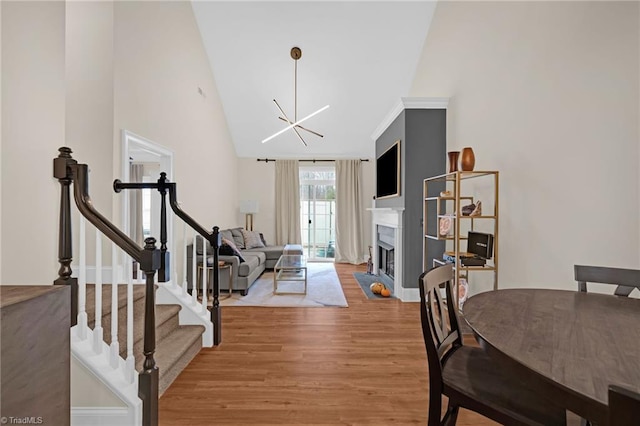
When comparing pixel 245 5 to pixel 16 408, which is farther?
pixel 245 5

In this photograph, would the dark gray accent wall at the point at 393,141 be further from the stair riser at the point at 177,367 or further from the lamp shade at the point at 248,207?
the stair riser at the point at 177,367

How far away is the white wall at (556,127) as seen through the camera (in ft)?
6.75

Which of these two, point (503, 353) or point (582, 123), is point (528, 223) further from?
point (503, 353)

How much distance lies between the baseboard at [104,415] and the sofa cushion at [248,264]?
2.93 metres

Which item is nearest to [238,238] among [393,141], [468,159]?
[393,141]

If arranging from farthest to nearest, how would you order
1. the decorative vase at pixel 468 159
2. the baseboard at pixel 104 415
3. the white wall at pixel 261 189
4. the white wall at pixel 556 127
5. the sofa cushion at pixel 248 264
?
the white wall at pixel 261 189 < the sofa cushion at pixel 248 264 < the decorative vase at pixel 468 159 < the white wall at pixel 556 127 < the baseboard at pixel 104 415

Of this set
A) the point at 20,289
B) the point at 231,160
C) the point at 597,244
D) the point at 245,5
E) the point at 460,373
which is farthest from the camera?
the point at 231,160

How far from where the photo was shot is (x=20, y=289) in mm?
879

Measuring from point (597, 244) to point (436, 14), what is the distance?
400 centimetres

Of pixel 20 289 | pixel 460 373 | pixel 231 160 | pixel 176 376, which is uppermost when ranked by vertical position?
pixel 231 160

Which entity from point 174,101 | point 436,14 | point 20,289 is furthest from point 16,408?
point 436,14

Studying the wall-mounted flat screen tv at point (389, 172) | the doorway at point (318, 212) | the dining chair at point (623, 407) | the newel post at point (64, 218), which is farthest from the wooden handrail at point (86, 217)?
the doorway at point (318, 212)

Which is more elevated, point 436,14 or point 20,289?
point 436,14

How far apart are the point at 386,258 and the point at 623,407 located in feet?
16.2
